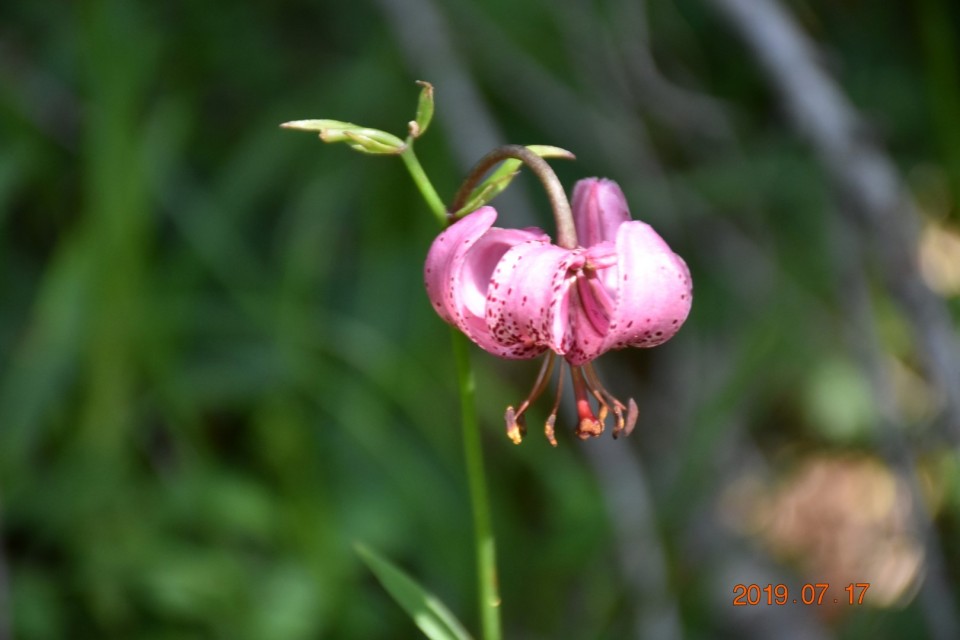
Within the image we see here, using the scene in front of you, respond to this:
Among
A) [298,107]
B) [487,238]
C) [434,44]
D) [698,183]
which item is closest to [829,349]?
[698,183]

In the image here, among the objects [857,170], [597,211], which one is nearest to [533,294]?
[597,211]

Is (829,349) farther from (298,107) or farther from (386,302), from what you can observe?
(298,107)

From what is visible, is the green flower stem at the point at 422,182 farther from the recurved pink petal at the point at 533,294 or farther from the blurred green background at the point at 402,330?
the blurred green background at the point at 402,330

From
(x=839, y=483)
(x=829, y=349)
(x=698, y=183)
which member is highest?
(x=698, y=183)

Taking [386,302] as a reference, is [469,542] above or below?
below
